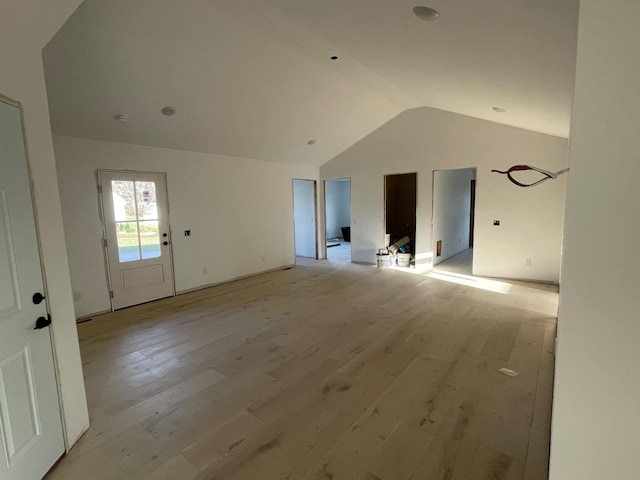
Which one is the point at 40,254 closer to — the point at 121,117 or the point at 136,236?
the point at 121,117

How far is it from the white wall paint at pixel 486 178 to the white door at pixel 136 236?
4.58 metres

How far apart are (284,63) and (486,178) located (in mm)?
4191

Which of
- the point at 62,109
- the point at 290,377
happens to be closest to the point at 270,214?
the point at 62,109

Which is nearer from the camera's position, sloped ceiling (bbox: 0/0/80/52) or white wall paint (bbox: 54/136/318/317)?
sloped ceiling (bbox: 0/0/80/52)

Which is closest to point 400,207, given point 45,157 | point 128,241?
point 128,241

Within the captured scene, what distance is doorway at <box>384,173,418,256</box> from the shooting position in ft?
27.9

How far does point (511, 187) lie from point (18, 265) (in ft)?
21.1

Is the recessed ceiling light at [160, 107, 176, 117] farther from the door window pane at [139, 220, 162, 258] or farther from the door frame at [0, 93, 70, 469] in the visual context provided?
the door frame at [0, 93, 70, 469]

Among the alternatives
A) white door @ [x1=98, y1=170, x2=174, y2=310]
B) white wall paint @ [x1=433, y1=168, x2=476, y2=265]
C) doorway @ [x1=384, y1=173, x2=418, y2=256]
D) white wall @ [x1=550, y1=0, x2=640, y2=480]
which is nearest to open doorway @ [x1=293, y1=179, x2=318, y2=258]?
doorway @ [x1=384, y1=173, x2=418, y2=256]

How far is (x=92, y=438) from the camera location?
2.07 m

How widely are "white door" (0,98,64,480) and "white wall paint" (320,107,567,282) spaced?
6.24 metres

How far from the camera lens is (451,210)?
7.64 m

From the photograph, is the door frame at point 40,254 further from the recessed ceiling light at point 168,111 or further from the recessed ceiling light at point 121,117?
the recessed ceiling light at point 168,111

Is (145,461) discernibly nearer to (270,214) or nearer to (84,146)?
(84,146)
